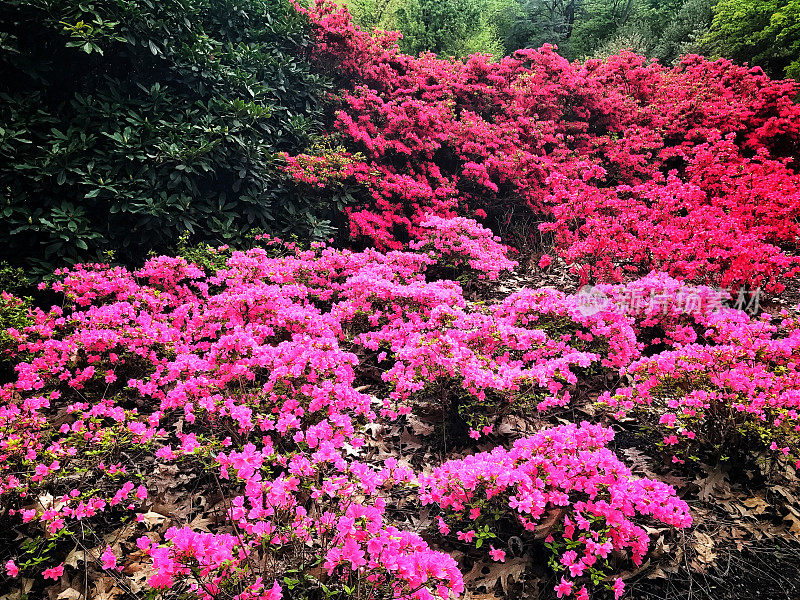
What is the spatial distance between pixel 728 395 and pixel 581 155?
609cm

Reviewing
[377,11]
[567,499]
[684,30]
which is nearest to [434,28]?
[377,11]

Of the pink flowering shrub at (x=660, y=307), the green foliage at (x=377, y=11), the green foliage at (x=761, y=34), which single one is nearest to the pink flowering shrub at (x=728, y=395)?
the pink flowering shrub at (x=660, y=307)

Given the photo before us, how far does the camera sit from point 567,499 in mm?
2029

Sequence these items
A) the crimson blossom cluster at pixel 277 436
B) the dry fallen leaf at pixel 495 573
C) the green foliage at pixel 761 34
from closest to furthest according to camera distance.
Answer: the crimson blossom cluster at pixel 277 436 → the dry fallen leaf at pixel 495 573 → the green foliage at pixel 761 34

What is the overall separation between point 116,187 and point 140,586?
12.2 feet

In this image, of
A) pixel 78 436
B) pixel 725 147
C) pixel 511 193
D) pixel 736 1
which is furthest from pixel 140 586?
pixel 736 1

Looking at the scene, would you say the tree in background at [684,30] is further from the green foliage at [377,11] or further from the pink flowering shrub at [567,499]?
the pink flowering shrub at [567,499]

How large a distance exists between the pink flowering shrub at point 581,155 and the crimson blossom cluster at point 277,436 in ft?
6.22

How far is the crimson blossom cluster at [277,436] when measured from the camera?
188 centimetres

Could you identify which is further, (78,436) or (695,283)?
(695,283)

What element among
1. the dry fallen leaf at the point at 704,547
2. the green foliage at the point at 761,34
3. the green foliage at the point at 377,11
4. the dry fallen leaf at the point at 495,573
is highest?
the green foliage at the point at 761,34

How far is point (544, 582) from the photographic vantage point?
2113mm

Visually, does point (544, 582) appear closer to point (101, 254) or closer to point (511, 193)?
point (101, 254)

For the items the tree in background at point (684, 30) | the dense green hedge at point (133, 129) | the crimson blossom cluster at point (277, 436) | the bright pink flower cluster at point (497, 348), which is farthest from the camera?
the tree in background at point (684, 30)
